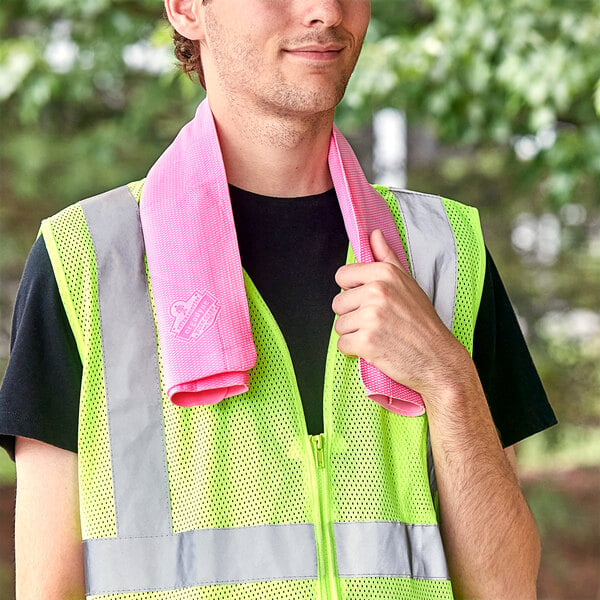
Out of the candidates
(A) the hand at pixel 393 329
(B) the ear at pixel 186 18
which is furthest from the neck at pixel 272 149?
(A) the hand at pixel 393 329

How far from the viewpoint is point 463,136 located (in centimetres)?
520

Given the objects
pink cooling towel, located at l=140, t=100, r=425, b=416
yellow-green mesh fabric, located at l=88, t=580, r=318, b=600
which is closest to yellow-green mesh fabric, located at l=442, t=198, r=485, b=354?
pink cooling towel, located at l=140, t=100, r=425, b=416

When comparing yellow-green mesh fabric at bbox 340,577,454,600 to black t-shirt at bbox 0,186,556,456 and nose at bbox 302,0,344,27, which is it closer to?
black t-shirt at bbox 0,186,556,456

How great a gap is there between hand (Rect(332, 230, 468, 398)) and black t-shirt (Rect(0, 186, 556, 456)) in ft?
0.35

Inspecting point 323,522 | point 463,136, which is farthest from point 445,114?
point 323,522

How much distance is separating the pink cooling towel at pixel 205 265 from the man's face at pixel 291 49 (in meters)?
0.13

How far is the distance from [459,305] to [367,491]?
0.39m

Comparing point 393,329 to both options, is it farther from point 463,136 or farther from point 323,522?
point 463,136

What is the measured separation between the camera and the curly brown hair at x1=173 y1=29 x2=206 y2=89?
7.38ft

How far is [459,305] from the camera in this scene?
6.90 feet

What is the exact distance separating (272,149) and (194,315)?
37 cm

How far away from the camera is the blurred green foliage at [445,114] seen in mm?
4578

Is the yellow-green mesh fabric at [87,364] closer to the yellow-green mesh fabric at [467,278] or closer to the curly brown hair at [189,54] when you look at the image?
the curly brown hair at [189,54]

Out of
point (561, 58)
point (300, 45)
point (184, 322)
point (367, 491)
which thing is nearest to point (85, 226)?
point (184, 322)
